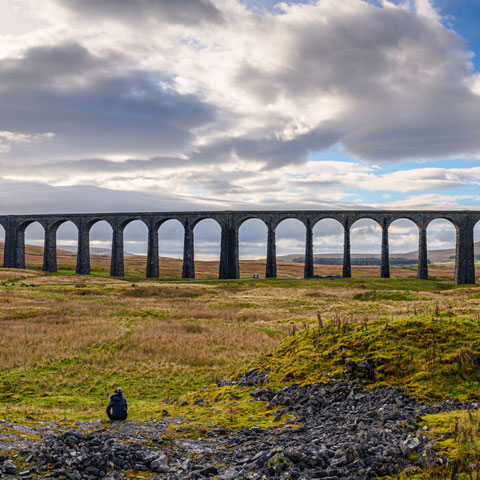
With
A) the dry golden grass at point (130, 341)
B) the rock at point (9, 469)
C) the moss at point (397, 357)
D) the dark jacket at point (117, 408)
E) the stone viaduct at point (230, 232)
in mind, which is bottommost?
the dry golden grass at point (130, 341)

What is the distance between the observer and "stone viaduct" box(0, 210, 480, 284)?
65000mm


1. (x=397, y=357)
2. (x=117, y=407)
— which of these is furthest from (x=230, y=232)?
(x=117, y=407)

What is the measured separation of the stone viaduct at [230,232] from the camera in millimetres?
65000

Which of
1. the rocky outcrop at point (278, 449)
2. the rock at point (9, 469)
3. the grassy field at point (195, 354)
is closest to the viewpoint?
the rocky outcrop at point (278, 449)

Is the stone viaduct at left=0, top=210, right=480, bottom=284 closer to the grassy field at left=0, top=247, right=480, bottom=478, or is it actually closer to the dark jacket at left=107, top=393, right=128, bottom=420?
the grassy field at left=0, top=247, right=480, bottom=478

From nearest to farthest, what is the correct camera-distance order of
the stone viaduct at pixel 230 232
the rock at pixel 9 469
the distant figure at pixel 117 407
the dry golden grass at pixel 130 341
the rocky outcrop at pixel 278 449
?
the rocky outcrop at pixel 278 449 → the rock at pixel 9 469 → the distant figure at pixel 117 407 → the dry golden grass at pixel 130 341 → the stone viaduct at pixel 230 232

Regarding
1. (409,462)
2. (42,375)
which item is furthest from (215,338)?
(409,462)

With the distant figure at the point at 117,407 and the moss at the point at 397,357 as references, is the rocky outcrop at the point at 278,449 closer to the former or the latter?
→ the distant figure at the point at 117,407

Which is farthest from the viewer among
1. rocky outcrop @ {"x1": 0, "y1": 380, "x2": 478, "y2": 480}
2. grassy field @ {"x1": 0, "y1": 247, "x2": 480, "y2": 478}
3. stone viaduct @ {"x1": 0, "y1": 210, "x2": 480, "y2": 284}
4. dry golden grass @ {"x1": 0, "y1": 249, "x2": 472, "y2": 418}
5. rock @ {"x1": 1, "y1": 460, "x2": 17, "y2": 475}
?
stone viaduct @ {"x1": 0, "y1": 210, "x2": 480, "y2": 284}

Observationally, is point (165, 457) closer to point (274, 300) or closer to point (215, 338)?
point (215, 338)

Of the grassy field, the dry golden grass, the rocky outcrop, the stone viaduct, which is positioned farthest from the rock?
the stone viaduct

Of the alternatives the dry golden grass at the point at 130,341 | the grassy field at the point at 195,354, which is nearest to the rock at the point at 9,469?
the grassy field at the point at 195,354

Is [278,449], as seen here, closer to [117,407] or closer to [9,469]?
[9,469]

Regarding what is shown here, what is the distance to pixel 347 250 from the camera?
220ft
